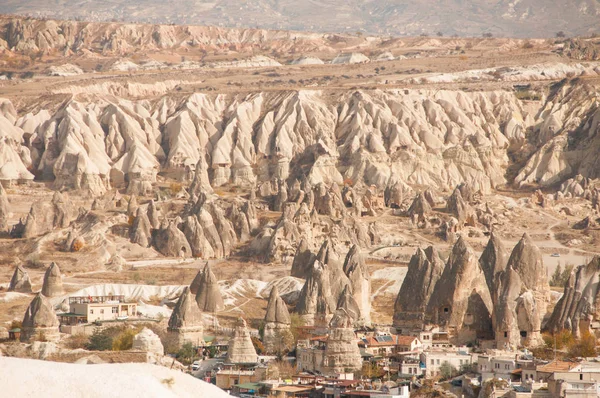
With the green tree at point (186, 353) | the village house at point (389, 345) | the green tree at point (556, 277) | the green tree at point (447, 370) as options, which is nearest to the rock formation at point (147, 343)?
the green tree at point (186, 353)

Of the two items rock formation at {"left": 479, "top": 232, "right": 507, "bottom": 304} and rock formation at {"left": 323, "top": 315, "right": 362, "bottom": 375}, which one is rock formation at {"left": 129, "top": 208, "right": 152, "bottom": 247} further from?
rock formation at {"left": 323, "top": 315, "right": 362, "bottom": 375}

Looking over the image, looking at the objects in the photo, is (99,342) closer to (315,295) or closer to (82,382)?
(315,295)

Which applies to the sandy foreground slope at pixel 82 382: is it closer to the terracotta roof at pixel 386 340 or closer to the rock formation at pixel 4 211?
the terracotta roof at pixel 386 340

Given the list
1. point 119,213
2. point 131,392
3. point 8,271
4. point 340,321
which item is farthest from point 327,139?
point 131,392

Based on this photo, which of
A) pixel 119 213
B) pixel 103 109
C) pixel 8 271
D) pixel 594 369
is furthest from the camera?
pixel 103 109

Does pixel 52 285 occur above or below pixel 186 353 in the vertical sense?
above

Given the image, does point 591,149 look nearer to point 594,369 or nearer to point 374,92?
point 374,92

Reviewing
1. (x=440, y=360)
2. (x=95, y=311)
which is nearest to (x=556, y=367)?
(x=440, y=360)
